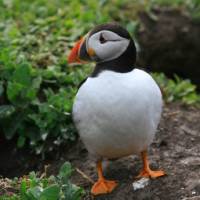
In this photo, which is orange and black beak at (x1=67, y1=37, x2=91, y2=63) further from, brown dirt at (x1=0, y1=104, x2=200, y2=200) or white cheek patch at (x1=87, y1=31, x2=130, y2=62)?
brown dirt at (x1=0, y1=104, x2=200, y2=200)

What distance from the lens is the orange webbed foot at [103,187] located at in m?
3.96

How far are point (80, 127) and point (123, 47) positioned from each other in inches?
20.8

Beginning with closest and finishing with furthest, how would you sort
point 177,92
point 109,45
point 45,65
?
point 109,45
point 45,65
point 177,92

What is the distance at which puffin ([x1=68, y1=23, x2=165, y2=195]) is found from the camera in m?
3.73

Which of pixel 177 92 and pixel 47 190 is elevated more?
pixel 47 190

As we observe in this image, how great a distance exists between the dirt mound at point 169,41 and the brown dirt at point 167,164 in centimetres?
166

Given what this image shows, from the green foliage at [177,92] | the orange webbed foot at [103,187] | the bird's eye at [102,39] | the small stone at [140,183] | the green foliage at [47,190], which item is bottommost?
the green foliage at [177,92]

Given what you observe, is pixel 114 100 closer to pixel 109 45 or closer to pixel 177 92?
pixel 109 45

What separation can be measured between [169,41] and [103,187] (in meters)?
3.30

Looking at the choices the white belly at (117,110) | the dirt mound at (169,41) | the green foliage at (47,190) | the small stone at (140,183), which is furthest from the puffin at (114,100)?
the dirt mound at (169,41)

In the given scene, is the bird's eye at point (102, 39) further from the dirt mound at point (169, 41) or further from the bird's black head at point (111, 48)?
the dirt mound at point (169, 41)

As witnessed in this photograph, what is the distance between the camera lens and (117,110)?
3.73m

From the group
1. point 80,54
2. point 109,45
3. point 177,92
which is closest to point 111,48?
point 109,45

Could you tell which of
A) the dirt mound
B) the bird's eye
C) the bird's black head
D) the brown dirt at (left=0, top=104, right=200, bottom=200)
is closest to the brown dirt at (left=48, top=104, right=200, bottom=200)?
the brown dirt at (left=0, top=104, right=200, bottom=200)
